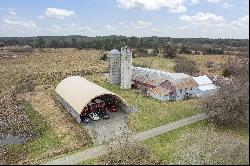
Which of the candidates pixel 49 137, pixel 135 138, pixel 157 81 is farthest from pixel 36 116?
pixel 157 81

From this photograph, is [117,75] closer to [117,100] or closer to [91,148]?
[117,100]

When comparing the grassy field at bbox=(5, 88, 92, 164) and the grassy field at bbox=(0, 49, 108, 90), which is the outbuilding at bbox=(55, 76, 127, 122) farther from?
the grassy field at bbox=(0, 49, 108, 90)

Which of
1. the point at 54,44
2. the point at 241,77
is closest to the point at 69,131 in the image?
the point at 241,77

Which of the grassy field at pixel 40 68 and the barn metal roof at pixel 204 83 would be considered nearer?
the barn metal roof at pixel 204 83

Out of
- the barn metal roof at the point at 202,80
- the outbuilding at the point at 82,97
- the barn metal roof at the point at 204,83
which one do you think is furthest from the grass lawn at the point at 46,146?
the barn metal roof at the point at 202,80

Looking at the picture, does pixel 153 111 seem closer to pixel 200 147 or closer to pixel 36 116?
pixel 36 116

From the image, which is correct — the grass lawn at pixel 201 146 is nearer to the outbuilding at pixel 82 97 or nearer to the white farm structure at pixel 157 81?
the outbuilding at pixel 82 97
